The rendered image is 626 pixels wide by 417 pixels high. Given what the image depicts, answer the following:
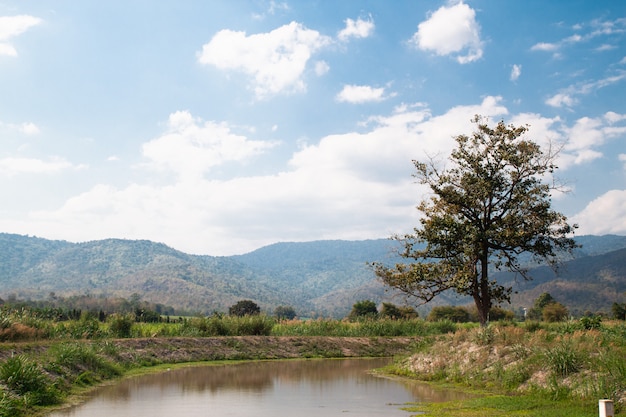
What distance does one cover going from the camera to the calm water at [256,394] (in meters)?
15.7

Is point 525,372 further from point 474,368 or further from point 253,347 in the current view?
point 253,347

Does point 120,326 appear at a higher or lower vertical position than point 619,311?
higher

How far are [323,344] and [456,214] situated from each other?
1448cm

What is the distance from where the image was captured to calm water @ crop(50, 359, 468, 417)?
15.7m

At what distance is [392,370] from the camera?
86.3 ft

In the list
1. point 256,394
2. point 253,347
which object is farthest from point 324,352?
point 256,394

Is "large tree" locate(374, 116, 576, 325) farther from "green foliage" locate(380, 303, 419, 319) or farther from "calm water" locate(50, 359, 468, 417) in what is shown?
"green foliage" locate(380, 303, 419, 319)

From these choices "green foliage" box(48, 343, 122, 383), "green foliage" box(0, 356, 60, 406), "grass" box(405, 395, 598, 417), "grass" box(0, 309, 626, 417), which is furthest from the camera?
"green foliage" box(48, 343, 122, 383)

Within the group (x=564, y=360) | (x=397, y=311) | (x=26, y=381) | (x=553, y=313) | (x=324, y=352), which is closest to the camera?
(x=26, y=381)

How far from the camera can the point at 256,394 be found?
19.4 metres

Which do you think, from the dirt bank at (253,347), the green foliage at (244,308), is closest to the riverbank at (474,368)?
the dirt bank at (253,347)

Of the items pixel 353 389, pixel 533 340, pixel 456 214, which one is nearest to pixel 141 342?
pixel 353 389

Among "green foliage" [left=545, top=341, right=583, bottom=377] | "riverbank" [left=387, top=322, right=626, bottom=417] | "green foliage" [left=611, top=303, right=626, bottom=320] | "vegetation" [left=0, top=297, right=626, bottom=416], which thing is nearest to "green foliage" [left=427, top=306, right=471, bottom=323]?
"green foliage" [left=611, top=303, right=626, bottom=320]

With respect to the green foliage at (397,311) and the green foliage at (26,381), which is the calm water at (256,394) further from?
the green foliage at (397,311)
